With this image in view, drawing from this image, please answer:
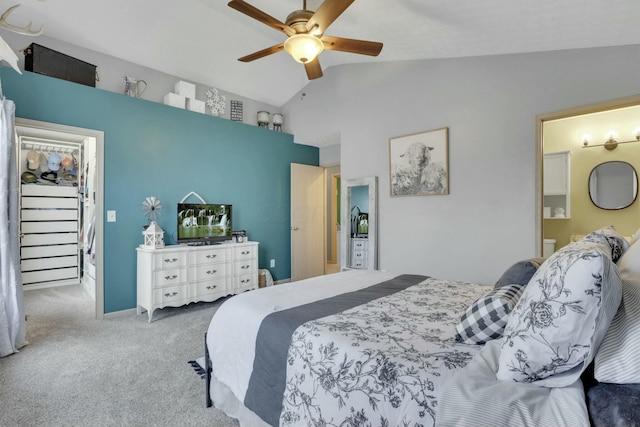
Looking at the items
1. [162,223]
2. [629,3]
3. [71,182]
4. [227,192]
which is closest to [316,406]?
[629,3]

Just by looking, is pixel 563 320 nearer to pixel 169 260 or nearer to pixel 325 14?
pixel 325 14

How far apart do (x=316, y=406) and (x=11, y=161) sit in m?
3.14

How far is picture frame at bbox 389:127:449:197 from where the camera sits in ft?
11.6

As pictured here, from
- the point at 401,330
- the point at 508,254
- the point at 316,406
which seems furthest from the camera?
the point at 508,254

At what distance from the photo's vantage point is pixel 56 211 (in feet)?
16.5

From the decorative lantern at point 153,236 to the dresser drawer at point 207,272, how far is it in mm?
472

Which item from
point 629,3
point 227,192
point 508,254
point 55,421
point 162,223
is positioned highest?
point 629,3

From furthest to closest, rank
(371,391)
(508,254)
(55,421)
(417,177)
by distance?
(417,177), (508,254), (55,421), (371,391)

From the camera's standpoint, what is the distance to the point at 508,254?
3100 mm

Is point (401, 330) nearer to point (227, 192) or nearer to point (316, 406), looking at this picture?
point (316, 406)

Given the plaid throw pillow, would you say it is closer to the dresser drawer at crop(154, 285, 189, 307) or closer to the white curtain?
the dresser drawer at crop(154, 285, 189, 307)

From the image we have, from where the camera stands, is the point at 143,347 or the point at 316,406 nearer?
the point at 316,406

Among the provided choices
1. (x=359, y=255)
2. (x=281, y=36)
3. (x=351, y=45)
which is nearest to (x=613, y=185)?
(x=359, y=255)

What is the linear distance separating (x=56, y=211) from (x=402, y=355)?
6129mm
